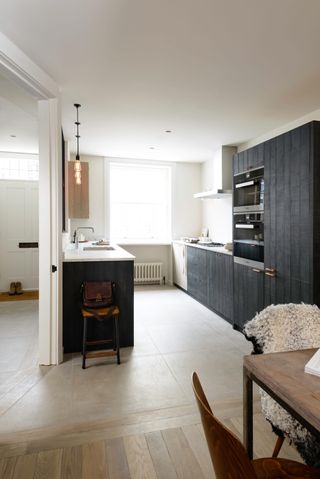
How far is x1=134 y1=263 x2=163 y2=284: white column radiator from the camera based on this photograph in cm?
637

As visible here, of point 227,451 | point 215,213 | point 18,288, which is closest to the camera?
point 227,451

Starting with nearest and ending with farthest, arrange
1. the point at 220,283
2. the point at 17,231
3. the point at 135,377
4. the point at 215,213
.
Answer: the point at 135,377
the point at 220,283
the point at 17,231
the point at 215,213

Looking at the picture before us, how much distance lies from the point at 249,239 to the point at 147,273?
323cm

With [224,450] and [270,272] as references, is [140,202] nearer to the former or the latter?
[270,272]

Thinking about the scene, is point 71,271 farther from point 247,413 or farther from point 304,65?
point 304,65

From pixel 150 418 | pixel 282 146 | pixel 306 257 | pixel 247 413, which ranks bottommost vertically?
pixel 150 418

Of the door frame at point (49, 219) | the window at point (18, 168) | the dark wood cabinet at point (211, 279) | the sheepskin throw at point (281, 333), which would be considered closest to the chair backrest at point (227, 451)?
the sheepskin throw at point (281, 333)

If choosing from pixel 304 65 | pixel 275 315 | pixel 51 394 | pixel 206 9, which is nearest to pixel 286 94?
pixel 304 65

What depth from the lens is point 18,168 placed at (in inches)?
231

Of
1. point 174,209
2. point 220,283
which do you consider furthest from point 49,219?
point 174,209

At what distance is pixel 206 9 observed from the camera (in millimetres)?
1854

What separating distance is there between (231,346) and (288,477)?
89.4 inches

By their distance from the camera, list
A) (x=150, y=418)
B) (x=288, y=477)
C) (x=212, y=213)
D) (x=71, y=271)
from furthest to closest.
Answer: (x=212, y=213) → (x=71, y=271) → (x=150, y=418) → (x=288, y=477)

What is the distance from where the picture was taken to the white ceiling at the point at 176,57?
1.88m
